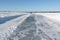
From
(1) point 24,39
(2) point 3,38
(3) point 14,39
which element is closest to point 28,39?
(1) point 24,39

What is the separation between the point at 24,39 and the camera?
364 inches

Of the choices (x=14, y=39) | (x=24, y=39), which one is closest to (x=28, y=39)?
(x=24, y=39)

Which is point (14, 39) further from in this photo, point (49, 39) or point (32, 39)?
point (49, 39)

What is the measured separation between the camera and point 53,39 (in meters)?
9.43

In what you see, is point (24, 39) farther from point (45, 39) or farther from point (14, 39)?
point (45, 39)

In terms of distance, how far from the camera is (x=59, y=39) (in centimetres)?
938

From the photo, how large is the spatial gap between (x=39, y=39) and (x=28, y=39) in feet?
2.19

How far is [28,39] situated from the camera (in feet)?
30.4

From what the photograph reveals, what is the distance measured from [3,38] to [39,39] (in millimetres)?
2141

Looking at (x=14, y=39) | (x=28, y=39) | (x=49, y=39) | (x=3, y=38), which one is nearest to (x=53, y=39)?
(x=49, y=39)

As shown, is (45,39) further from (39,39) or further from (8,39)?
(8,39)

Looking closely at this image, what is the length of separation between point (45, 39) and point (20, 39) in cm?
150

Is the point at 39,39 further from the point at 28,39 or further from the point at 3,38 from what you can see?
the point at 3,38

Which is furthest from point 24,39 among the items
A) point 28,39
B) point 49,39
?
point 49,39
